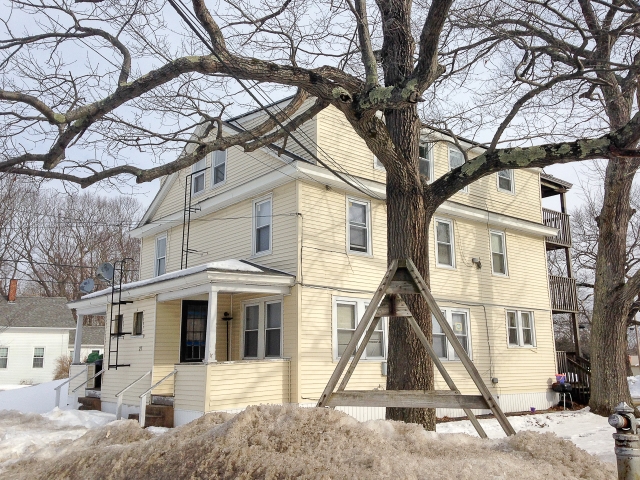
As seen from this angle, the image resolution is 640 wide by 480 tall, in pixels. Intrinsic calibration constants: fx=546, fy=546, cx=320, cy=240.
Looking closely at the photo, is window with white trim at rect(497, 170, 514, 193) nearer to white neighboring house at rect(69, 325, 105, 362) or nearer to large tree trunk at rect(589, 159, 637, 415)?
large tree trunk at rect(589, 159, 637, 415)

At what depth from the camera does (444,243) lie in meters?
16.2

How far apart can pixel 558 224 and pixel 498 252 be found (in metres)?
4.57

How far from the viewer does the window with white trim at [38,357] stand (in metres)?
31.8

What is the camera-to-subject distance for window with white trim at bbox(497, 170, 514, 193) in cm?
1881

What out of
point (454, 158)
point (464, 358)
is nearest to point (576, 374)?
point (454, 158)

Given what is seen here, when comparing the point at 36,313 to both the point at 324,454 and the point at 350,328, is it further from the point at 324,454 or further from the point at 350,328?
the point at 324,454

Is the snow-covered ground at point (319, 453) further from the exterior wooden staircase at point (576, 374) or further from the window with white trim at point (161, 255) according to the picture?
the exterior wooden staircase at point (576, 374)

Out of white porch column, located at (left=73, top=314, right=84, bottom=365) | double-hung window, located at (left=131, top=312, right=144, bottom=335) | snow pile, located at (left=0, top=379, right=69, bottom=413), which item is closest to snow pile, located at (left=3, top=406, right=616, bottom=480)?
double-hung window, located at (left=131, top=312, right=144, bottom=335)

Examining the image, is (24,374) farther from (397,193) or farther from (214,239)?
(397,193)

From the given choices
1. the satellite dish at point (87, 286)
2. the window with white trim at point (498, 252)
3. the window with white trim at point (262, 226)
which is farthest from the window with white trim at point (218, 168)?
the window with white trim at point (498, 252)

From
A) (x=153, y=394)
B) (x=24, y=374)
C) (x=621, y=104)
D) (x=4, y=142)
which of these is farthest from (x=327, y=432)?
(x=24, y=374)

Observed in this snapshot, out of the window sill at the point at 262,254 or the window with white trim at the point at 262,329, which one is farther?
the window sill at the point at 262,254

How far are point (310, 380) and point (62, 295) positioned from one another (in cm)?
3210

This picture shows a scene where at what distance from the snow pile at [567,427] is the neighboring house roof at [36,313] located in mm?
26993
